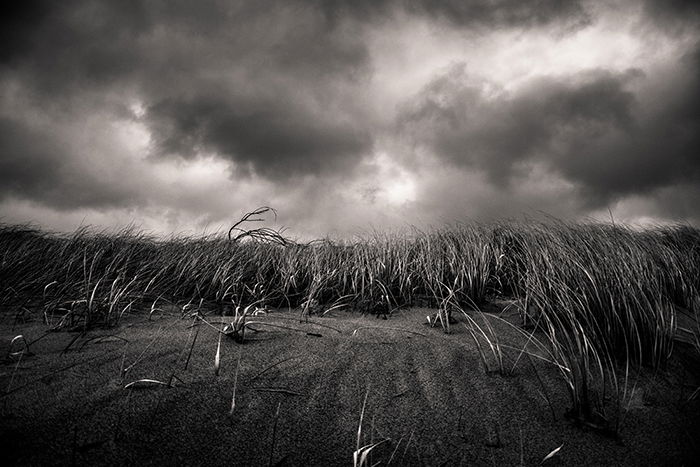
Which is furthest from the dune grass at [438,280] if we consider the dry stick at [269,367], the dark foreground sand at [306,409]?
the dry stick at [269,367]

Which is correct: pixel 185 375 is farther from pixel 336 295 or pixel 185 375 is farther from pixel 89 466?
pixel 336 295

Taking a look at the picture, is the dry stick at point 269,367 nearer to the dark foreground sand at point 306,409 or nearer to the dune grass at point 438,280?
the dark foreground sand at point 306,409

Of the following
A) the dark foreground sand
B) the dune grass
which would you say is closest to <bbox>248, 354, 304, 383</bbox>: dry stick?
the dark foreground sand

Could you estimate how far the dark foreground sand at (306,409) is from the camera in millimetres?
1169

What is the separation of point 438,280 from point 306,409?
2.02 metres

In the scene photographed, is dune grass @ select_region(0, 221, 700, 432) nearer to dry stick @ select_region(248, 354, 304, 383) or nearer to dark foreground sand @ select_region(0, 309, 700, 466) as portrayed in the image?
dark foreground sand @ select_region(0, 309, 700, 466)

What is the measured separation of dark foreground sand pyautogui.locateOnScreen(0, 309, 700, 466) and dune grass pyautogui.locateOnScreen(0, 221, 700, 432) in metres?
0.14

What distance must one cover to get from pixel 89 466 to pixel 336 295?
8.35ft

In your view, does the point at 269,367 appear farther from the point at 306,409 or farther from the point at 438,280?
the point at 438,280

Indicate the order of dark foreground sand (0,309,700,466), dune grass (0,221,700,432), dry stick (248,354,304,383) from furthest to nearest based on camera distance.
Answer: dune grass (0,221,700,432) < dry stick (248,354,304,383) < dark foreground sand (0,309,700,466)

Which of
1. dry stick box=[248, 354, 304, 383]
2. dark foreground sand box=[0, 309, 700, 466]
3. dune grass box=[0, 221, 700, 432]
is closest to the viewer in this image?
dark foreground sand box=[0, 309, 700, 466]

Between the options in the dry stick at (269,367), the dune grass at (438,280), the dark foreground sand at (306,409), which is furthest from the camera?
the dune grass at (438,280)

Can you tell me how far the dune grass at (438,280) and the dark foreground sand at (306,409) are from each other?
139mm

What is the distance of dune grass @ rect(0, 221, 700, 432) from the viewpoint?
6.59 ft
